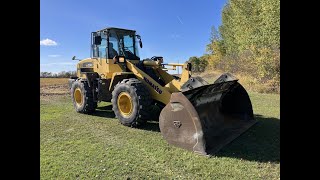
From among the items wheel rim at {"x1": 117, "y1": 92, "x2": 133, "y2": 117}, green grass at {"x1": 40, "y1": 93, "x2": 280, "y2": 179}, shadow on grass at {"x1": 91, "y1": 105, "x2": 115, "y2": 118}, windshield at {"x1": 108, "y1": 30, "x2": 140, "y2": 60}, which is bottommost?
green grass at {"x1": 40, "y1": 93, "x2": 280, "y2": 179}

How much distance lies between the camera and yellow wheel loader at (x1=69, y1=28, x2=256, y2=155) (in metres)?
4.97

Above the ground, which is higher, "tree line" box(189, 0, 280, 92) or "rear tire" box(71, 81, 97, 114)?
"tree line" box(189, 0, 280, 92)

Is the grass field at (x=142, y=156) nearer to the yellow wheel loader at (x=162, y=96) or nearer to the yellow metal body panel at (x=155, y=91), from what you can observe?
the yellow wheel loader at (x=162, y=96)

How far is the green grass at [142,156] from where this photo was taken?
163 inches

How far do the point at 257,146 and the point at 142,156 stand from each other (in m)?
2.18

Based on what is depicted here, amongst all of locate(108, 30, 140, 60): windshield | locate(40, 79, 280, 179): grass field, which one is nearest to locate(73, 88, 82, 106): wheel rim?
locate(108, 30, 140, 60): windshield

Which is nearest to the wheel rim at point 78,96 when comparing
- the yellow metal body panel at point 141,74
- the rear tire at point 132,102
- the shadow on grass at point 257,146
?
the yellow metal body panel at point 141,74

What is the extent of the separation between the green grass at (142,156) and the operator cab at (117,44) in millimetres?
2383

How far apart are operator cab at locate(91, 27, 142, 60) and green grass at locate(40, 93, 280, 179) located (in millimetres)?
2383

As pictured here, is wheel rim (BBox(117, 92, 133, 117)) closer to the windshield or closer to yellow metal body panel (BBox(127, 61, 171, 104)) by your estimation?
yellow metal body panel (BBox(127, 61, 171, 104))

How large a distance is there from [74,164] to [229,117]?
12.8 feet

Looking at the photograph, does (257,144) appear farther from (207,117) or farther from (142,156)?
(142,156)
